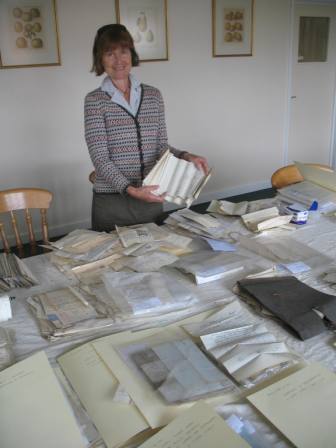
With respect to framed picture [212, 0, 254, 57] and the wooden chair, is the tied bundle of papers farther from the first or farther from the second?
framed picture [212, 0, 254, 57]

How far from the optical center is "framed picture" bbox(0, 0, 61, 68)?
313cm

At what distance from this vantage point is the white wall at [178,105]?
3.37 metres

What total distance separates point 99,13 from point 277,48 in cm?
202

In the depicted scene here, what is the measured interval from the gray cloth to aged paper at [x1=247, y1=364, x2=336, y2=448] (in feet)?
4.01

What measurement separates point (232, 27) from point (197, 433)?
13.4ft

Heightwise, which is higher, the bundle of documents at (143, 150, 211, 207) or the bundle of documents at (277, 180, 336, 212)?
the bundle of documents at (143, 150, 211, 207)

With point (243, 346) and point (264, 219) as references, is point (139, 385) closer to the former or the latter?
point (243, 346)

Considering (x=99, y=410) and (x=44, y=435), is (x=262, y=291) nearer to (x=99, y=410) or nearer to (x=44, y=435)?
(x=99, y=410)

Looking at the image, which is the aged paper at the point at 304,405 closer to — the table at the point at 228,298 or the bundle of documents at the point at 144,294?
the table at the point at 228,298

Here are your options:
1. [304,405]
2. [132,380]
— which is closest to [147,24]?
[132,380]

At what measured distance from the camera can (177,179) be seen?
1855 millimetres

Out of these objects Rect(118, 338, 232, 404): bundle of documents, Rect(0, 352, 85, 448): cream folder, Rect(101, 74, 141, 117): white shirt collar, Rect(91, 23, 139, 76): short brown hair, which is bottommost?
Rect(0, 352, 85, 448): cream folder

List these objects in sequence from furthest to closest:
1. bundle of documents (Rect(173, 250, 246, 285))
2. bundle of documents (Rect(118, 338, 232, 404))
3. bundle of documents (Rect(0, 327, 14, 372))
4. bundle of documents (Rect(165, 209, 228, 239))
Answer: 1. bundle of documents (Rect(165, 209, 228, 239))
2. bundle of documents (Rect(173, 250, 246, 285))
3. bundle of documents (Rect(0, 327, 14, 372))
4. bundle of documents (Rect(118, 338, 232, 404))

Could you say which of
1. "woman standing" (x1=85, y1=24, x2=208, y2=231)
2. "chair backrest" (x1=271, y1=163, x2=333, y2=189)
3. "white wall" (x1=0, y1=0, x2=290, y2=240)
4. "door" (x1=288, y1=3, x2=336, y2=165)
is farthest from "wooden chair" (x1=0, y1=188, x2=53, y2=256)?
"door" (x1=288, y1=3, x2=336, y2=165)
